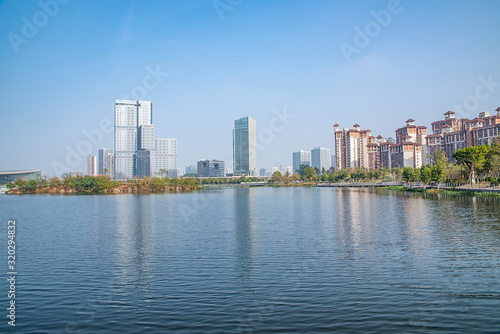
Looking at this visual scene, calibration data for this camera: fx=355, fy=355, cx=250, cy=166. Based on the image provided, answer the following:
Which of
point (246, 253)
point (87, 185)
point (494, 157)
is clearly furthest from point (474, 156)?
point (87, 185)

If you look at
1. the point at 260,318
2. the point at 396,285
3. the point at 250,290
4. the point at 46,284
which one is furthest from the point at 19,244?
the point at 396,285

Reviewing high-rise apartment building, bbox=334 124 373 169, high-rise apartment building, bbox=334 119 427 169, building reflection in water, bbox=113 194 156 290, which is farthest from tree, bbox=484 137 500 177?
high-rise apartment building, bbox=334 124 373 169

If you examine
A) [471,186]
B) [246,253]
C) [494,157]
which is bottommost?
[246,253]

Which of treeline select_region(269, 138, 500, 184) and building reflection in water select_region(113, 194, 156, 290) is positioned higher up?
treeline select_region(269, 138, 500, 184)

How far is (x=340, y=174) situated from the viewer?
157 metres

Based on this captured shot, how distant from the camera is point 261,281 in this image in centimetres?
1339

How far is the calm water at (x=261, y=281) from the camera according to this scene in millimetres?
9812

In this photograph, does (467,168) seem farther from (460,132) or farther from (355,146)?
(355,146)

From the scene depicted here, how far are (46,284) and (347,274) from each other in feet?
37.9

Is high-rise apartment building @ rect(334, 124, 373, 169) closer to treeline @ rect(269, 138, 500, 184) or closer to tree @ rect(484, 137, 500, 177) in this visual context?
treeline @ rect(269, 138, 500, 184)

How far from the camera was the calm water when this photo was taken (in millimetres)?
9812

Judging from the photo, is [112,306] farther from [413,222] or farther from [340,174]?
[340,174]

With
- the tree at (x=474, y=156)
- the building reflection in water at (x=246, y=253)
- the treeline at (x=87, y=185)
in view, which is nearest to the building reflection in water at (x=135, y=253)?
the building reflection in water at (x=246, y=253)

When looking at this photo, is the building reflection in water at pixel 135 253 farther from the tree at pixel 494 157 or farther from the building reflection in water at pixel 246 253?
the tree at pixel 494 157
